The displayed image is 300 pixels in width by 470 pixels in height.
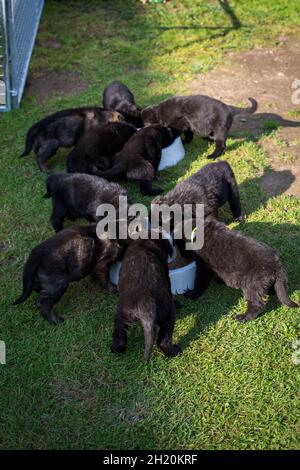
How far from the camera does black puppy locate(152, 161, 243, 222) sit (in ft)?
19.1

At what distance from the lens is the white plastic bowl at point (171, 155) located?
7.12m

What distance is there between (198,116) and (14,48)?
2997 mm

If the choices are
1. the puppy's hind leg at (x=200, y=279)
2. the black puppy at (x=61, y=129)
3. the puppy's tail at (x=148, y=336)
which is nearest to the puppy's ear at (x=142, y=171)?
the black puppy at (x=61, y=129)

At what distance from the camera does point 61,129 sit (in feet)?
23.8

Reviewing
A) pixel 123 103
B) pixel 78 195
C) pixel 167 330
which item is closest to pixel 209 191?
pixel 78 195

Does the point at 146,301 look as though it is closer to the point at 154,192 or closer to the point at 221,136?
the point at 154,192

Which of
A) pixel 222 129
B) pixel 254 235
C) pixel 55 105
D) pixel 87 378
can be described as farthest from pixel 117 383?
pixel 55 105

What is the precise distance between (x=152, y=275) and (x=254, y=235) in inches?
68.4

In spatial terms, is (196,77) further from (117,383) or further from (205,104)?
(117,383)

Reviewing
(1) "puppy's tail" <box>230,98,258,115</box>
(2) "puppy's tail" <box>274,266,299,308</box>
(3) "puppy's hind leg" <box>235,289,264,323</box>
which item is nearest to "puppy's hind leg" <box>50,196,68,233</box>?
(3) "puppy's hind leg" <box>235,289,264,323</box>

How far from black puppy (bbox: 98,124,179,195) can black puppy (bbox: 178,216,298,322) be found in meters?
1.48

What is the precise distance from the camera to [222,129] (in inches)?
282

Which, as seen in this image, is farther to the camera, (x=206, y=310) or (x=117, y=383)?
(x=206, y=310)

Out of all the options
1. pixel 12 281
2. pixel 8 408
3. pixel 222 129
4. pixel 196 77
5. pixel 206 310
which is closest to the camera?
pixel 8 408
